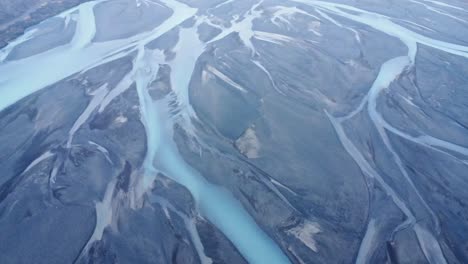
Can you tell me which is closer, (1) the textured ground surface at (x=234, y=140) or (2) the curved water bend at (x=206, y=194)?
(2) the curved water bend at (x=206, y=194)

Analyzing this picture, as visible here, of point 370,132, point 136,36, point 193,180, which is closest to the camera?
point 193,180

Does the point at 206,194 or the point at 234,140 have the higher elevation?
the point at 234,140

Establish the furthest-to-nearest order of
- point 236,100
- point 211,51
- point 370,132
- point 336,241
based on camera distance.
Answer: point 211,51
point 236,100
point 370,132
point 336,241

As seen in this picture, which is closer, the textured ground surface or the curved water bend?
the curved water bend

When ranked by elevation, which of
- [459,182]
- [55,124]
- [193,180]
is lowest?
[459,182]

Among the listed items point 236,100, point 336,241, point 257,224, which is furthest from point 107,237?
point 236,100

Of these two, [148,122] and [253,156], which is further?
[148,122]

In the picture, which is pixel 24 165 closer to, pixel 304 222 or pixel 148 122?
pixel 148 122

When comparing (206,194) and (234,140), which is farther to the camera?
(234,140)
